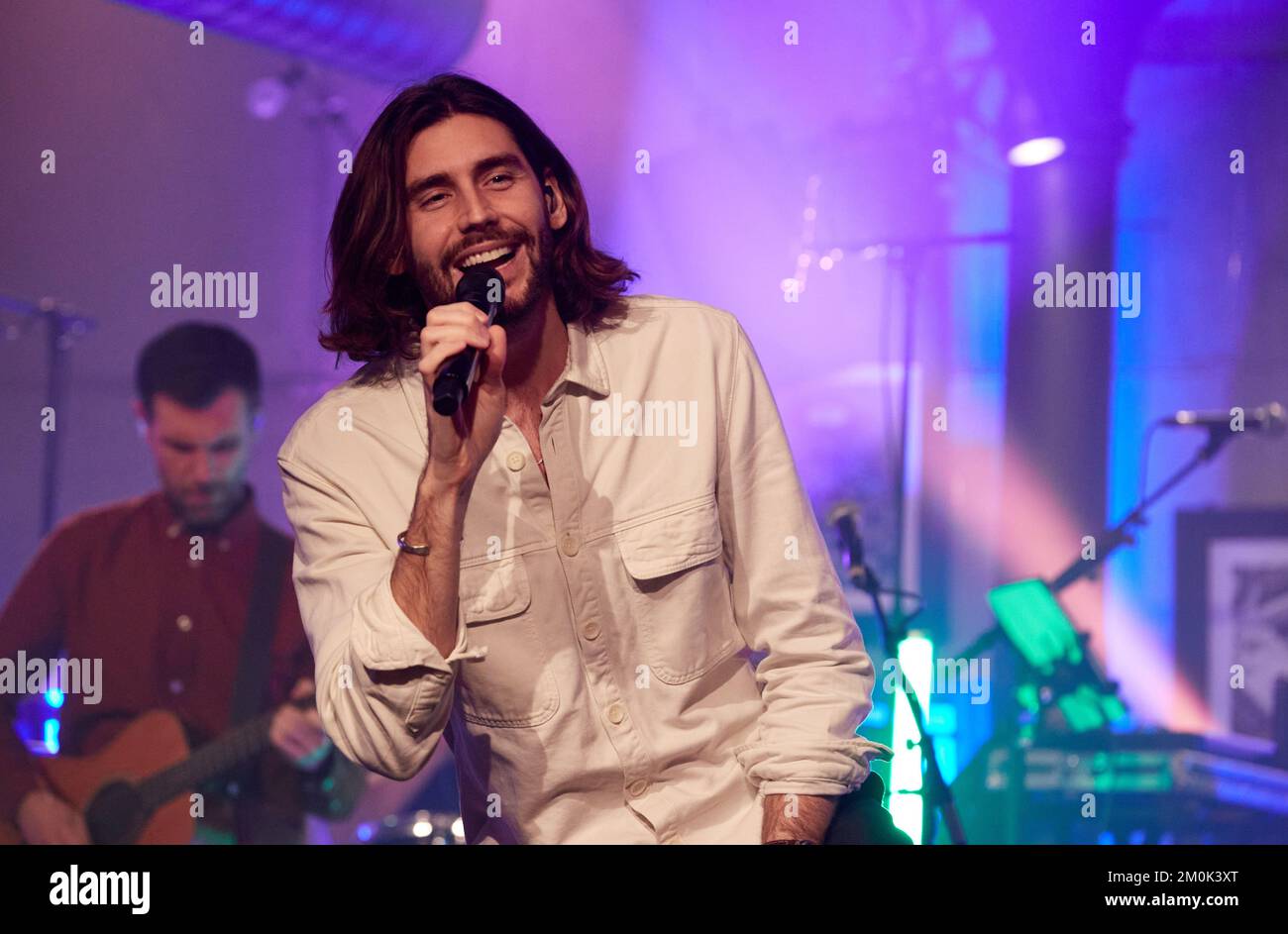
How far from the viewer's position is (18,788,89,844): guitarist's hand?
3199mm

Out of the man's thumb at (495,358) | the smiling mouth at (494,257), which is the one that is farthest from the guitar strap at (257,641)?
the man's thumb at (495,358)

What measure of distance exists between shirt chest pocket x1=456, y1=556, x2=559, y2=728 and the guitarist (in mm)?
1597

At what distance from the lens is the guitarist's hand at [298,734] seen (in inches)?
131

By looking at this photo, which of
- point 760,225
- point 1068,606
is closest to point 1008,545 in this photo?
point 1068,606

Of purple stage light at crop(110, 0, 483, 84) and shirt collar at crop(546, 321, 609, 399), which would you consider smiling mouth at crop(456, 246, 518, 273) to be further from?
purple stage light at crop(110, 0, 483, 84)

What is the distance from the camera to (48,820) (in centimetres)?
322

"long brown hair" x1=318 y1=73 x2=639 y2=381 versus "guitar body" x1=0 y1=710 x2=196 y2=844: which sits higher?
"long brown hair" x1=318 y1=73 x2=639 y2=381

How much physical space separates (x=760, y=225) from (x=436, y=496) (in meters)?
1.78

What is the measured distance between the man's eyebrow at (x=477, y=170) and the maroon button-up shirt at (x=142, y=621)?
1574mm

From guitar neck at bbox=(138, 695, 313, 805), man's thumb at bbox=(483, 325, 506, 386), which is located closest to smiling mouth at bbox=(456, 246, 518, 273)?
man's thumb at bbox=(483, 325, 506, 386)

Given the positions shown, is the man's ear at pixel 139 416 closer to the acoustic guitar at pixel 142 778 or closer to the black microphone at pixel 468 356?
the acoustic guitar at pixel 142 778

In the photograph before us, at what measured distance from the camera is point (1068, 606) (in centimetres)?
329

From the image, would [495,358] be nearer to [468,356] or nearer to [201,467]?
[468,356]
